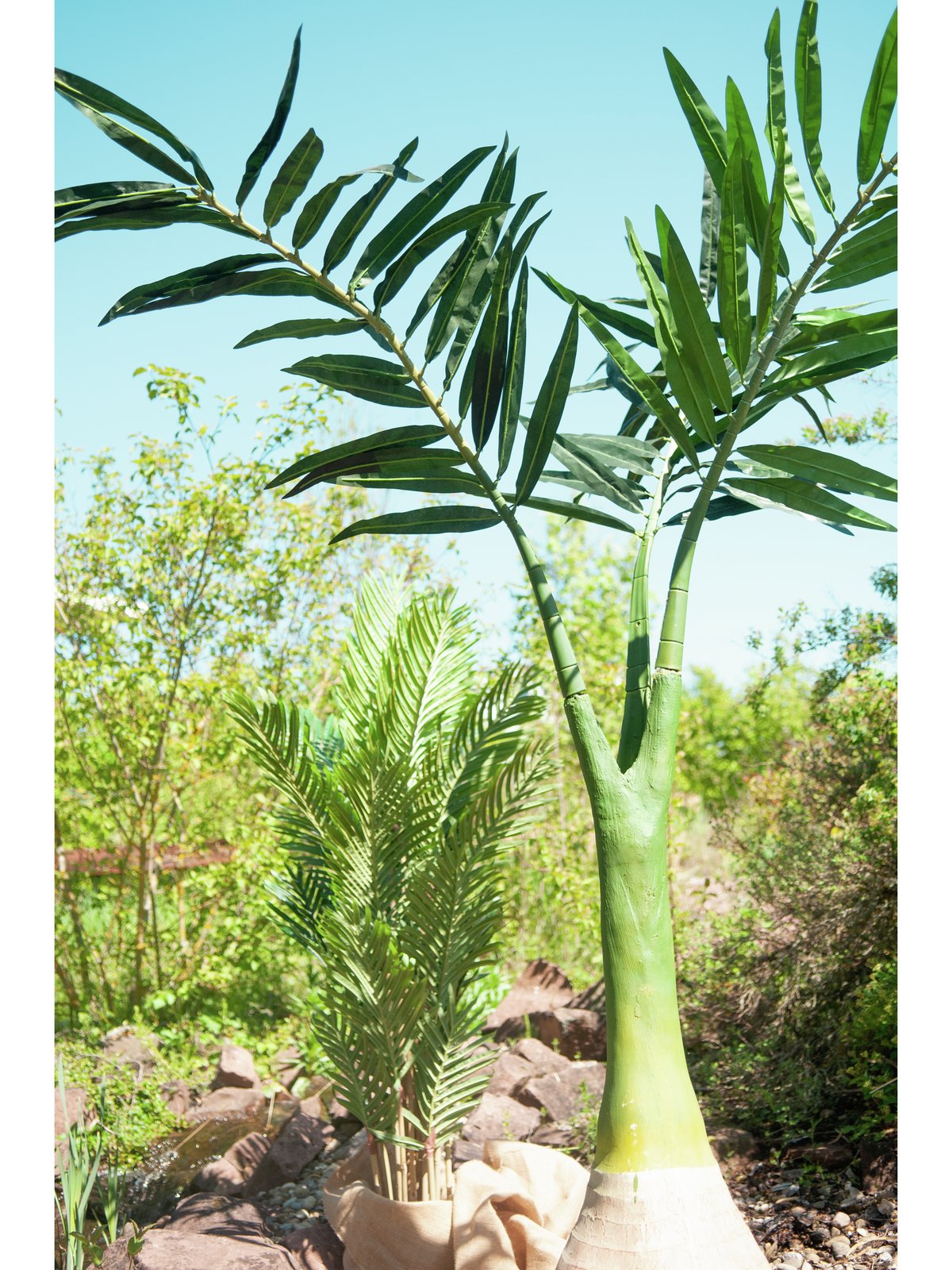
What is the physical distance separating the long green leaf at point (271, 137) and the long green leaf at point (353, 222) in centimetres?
18

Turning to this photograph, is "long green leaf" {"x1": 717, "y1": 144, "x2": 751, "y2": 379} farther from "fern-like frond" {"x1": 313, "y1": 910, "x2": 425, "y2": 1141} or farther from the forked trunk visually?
"fern-like frond" {"x1": 313, "y1": 910, "x2": 425, "y2": 1141}

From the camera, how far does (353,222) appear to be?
1963 mm

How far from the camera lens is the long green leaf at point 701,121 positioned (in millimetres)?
1912

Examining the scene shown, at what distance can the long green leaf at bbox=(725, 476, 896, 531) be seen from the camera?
1.88 meters

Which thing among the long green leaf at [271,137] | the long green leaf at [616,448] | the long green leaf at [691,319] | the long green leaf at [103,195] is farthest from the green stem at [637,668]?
the long green leaf at [103,195]

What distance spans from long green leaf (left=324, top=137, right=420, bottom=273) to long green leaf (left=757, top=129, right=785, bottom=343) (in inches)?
28.6

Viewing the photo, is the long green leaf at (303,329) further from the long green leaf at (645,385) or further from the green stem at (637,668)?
the green stem at (637,668)

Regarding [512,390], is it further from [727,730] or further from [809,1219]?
[727,730]

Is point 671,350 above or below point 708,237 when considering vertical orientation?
below

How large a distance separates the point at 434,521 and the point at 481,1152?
Answer: 99.4 inches

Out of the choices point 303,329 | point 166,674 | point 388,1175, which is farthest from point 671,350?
point 166,674
